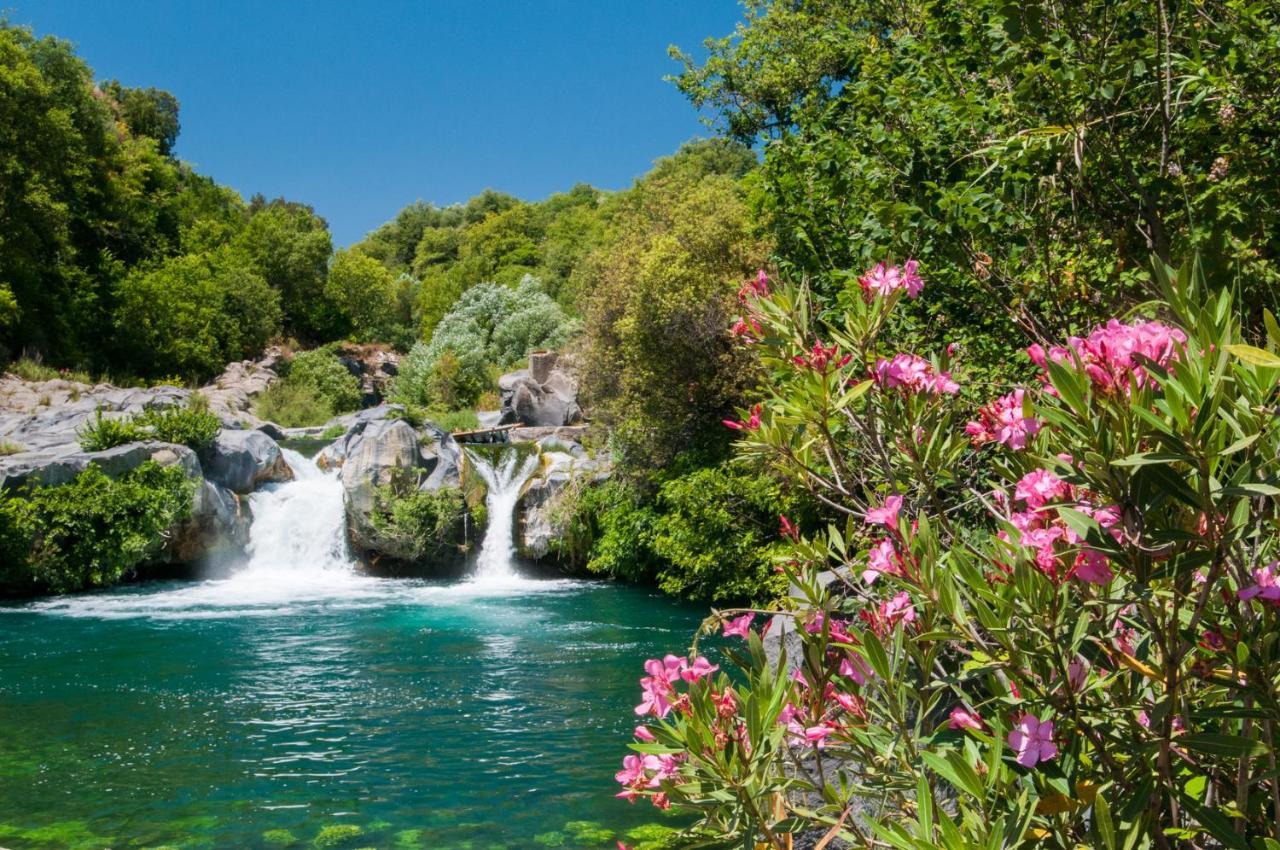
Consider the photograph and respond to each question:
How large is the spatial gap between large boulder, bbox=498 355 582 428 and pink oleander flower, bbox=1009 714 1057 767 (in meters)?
24.4

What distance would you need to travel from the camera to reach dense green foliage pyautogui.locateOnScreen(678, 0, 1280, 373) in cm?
369

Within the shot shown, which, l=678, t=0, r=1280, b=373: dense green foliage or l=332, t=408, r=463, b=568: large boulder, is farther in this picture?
l=332, t=408, r=463, b=568: large boulder

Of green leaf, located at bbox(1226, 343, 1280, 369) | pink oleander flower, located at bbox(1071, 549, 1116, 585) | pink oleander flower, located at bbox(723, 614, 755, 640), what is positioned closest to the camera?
green leaf, located at bbox(1226, 343, 1280, 369)

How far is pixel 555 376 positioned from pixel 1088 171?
23.9m

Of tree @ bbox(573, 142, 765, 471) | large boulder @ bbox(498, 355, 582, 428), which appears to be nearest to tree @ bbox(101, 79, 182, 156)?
large boulder @ bbox(498, 355, 582, 428)

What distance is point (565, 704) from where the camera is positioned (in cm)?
878

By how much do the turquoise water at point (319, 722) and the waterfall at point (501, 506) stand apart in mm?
3844

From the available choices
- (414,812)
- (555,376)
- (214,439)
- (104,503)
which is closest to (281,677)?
(414,812)

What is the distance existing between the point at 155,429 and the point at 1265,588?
19094 millimetres

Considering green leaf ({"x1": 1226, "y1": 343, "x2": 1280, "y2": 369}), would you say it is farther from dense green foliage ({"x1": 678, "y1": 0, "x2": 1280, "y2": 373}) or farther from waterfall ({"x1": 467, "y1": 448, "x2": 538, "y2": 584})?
waterfall ({"x1": 467, "y1": 448, "x2": 538, "y2": 584})

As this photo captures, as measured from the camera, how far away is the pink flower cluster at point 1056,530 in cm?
185

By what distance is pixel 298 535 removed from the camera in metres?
18.4

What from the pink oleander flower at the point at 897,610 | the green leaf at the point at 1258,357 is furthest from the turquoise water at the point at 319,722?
the green leaf at the point at 1258,357

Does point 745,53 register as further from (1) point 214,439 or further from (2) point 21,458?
(2) point 21,458
